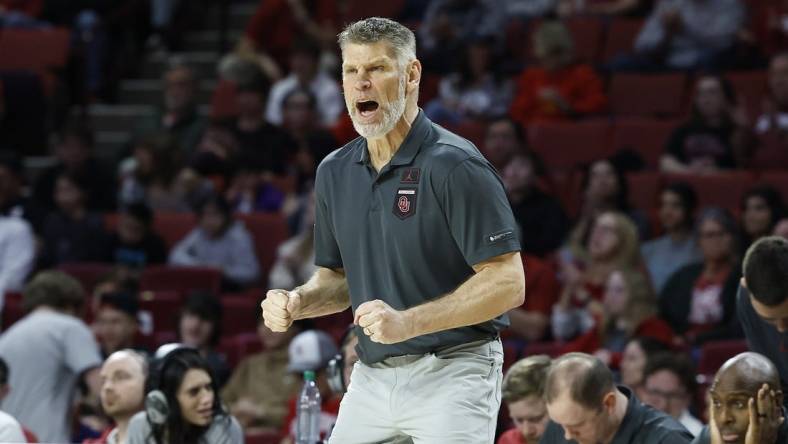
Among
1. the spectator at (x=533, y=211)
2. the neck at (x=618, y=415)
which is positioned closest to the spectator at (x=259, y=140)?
the spectator at (x=533, y=211)

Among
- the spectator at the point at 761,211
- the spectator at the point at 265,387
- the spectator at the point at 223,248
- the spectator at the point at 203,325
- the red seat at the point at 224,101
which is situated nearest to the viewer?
the spectator at the point at 265,387

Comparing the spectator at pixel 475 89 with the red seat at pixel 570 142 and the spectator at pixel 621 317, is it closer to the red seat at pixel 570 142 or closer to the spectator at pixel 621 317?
the red seat at pixel 570 142

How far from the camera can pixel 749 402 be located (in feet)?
13.1

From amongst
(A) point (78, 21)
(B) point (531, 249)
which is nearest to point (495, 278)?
(B) point (531, 249)

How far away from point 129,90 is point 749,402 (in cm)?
861

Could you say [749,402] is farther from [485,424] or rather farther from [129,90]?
[129,90]

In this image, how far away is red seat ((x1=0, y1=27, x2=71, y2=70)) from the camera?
434 inches

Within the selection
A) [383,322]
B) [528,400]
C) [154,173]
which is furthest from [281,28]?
[383,322]

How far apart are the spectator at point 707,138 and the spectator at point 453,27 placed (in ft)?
6.30

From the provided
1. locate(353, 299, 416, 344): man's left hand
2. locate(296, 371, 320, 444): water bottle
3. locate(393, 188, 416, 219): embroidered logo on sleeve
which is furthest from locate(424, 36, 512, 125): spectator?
locate(353, 299, 416, 344): man's left hand

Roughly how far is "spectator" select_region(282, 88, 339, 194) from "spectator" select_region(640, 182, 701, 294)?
2220 millimetres

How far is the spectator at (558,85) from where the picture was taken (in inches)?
385

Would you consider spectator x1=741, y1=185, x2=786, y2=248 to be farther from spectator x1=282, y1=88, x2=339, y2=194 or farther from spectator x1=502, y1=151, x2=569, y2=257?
spectator x1=282, y1=88, x2=339, y2=194

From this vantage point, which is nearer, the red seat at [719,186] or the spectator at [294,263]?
the spectator at [294,263]
